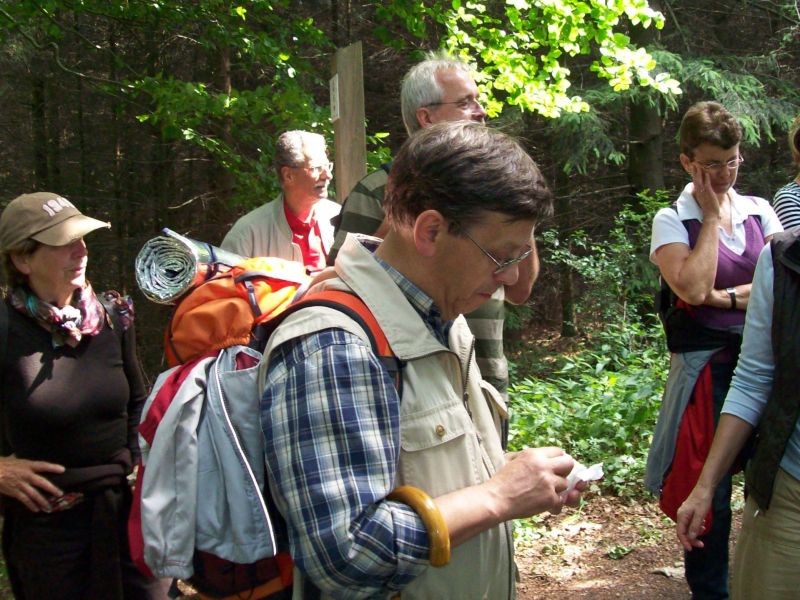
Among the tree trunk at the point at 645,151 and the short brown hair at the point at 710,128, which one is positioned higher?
the tree trunk at the point at 645,151

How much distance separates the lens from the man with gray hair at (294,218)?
4086 mm

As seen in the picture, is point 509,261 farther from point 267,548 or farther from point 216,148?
point 216,148

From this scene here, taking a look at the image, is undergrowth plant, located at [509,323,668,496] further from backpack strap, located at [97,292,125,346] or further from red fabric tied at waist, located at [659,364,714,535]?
backpack strap, located at [97,292,125,346]

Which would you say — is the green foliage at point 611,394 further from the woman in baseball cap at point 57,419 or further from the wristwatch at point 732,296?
the woman in baseball cap at point 57,419

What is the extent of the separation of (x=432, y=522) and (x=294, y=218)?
9.98 ft

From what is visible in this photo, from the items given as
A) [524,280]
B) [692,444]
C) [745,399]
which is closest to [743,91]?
[692,444]

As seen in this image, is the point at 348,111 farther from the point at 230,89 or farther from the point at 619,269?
the point at 619,269

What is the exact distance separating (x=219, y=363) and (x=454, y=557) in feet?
2.11

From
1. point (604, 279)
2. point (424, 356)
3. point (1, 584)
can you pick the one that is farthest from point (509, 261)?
point (604, 279)

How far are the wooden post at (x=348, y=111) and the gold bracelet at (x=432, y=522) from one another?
2.57m

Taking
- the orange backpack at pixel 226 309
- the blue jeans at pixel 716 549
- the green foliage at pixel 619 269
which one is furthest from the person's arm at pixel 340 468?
the green foliage at pixel 619 269

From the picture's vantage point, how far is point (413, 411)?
151 centimetres

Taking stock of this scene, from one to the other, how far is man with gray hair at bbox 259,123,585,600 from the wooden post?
2.11 meters

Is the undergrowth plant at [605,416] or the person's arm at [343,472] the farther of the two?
the undergrowth plant at [605,416]
